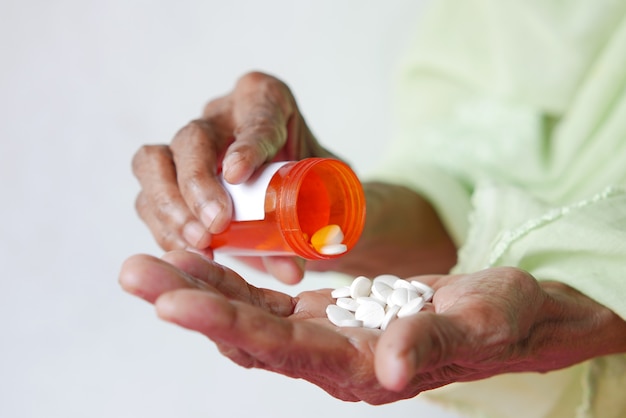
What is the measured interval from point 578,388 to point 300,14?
88 centimetres

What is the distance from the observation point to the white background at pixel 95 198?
1224 mm

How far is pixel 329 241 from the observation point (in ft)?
2.31

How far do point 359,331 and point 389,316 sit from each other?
9cm

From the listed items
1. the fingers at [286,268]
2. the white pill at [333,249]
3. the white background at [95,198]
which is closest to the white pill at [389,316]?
the white pill at [333,249]

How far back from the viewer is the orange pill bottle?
676 mm

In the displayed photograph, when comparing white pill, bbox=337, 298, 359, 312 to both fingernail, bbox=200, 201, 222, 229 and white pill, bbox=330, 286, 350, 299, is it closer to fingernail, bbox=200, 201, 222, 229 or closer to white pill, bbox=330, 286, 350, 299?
white pill, bbox=330, 286, 350, 299

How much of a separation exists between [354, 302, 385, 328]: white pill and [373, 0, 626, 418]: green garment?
7.5 inches

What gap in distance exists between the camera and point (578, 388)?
89cm

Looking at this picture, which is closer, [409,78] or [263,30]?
[409,78]

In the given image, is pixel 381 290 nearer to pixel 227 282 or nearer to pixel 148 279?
pixel 227 282

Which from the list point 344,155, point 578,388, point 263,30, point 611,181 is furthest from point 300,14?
point 578,388

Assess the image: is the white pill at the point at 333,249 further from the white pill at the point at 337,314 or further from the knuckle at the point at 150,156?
the knuckle at the point at 150,156

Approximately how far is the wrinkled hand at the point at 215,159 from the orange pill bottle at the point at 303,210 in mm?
26

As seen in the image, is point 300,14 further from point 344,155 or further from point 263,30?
point 344,155
